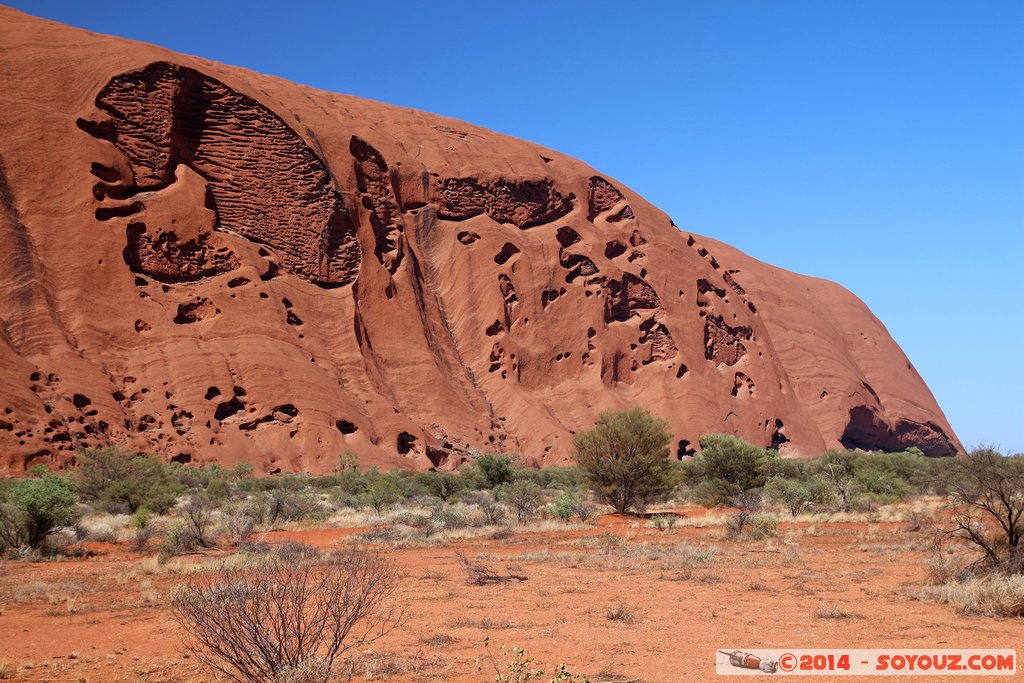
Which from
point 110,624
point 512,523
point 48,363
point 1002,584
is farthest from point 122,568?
point 48,363

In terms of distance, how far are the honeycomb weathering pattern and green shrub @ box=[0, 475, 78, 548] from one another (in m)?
34.9

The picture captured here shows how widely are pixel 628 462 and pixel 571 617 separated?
1760 cm

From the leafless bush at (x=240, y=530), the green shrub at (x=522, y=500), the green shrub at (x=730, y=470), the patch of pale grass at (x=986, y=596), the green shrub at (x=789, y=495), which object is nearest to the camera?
the patch of pale grass at (x=986, y=596)

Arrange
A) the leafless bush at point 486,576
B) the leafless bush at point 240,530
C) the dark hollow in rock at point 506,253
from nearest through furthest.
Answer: the leafless bush at point 486,576, the leafless bush at point 240,530, the dark hollow in rock at point 506,253

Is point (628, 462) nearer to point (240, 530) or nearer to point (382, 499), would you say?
point (382, 499)

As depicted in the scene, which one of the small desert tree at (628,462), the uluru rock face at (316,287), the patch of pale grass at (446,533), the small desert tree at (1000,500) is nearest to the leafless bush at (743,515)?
the small desert tree at (628,462)

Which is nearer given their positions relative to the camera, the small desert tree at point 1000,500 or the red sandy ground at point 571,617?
the red sandy ground at point 571,617

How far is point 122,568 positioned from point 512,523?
11.0 metres

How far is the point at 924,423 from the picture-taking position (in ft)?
290

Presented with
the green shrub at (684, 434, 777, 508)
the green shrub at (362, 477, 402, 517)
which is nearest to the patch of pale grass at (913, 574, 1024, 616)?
the green shrub at (684, 434, 777, 508)

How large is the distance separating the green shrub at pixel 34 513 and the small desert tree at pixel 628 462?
1645cm

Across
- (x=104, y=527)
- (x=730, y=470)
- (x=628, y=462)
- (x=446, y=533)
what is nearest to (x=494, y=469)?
(x=628, y=462)

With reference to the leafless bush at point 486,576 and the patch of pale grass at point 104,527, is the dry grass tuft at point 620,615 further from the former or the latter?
the patch of pale grass at point 104,527

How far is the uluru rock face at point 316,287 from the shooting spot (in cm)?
4131
